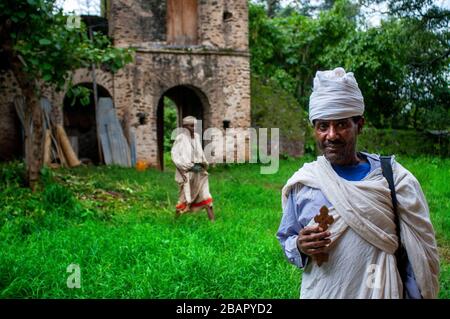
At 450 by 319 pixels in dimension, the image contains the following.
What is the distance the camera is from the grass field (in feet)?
14.9

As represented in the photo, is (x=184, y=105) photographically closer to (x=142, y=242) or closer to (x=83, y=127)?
(x=83, y=127)

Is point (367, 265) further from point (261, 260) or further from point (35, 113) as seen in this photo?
point (35, 113)

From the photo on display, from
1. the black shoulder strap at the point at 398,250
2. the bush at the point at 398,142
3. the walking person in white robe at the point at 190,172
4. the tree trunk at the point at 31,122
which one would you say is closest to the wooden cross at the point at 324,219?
the black shoulder strap at the point at 398,250

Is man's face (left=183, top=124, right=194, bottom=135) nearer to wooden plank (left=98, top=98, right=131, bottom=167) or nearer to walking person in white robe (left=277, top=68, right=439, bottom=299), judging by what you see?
walking person in white robe (left=277, top=68, right=439, bottom=299)

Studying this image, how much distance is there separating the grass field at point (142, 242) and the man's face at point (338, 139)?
2.48 meters

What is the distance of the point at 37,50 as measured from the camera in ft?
27.6

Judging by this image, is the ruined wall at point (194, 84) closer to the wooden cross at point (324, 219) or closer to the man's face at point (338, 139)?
the man's face at point (338, 139)

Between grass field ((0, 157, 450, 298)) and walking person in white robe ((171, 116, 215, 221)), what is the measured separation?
0.29 m

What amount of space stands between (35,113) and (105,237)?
12.8ft

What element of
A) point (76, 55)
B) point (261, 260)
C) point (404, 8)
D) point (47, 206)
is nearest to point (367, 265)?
point (261, 260)

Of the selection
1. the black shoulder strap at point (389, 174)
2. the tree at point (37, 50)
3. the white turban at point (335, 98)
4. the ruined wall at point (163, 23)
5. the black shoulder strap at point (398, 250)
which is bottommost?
the black shoulder strap at point (398, 250)

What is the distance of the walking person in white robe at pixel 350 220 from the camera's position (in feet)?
6.91

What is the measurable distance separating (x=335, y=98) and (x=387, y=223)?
1.97ft

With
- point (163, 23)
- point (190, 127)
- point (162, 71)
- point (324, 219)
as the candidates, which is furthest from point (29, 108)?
point (324, 219)
